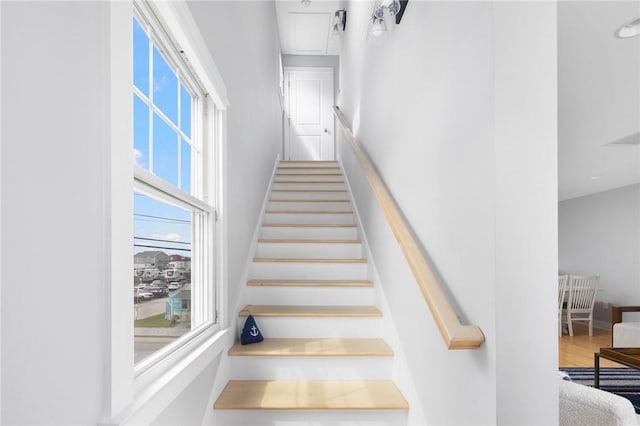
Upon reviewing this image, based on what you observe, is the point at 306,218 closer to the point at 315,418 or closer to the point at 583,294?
the point at 315,418

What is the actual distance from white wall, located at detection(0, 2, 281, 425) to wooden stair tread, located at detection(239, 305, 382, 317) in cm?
158

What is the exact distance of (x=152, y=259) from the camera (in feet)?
4.08

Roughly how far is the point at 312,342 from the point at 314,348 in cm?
12

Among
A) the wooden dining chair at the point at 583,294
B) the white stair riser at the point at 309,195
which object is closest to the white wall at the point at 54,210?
the white stair riser at the point at 309,195

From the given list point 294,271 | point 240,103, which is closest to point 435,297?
point 294,271

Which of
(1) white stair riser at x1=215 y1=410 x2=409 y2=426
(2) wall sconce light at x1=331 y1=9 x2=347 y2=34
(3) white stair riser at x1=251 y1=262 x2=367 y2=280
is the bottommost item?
(1) white stair riser at x1=215 y1=410 x2=409 y2=426

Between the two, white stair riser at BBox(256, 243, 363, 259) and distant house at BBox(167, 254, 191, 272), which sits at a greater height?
distant house at BBox(167, 254, 191, 272)

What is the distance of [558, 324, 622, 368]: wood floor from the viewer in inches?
180

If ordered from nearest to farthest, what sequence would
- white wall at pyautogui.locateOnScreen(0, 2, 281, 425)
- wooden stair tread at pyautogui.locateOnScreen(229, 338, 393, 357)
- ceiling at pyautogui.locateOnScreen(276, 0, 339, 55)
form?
white wall at pyautogui.locateOnScreen(0, 2, 281, 425) < wooden stair tread at pyautogui.locateOnScreen(229, 338, 393, 357) < ceiling at pyautogui.locateOnScreen(276, 0, 339, 55)

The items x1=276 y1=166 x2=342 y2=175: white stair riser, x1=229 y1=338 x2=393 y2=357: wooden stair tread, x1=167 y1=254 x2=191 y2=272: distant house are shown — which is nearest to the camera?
x1=167 y1=254 x2=191 y2=272: distant house

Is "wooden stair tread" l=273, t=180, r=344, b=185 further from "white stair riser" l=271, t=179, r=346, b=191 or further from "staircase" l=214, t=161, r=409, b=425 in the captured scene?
"staircase" l=214, t=161, r=409, b=425

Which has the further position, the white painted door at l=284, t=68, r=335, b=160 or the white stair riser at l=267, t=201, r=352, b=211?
the white painted door at l=284, t=68, r=335, b=160

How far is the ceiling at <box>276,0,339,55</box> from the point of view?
5379 millimetres

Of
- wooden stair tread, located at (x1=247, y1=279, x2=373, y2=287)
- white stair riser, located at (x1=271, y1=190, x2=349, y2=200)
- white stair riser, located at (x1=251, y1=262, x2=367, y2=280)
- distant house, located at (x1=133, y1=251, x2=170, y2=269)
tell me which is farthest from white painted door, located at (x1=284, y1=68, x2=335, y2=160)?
distant house, located at (x1=133, y1=251, x2=170, y2=269)
